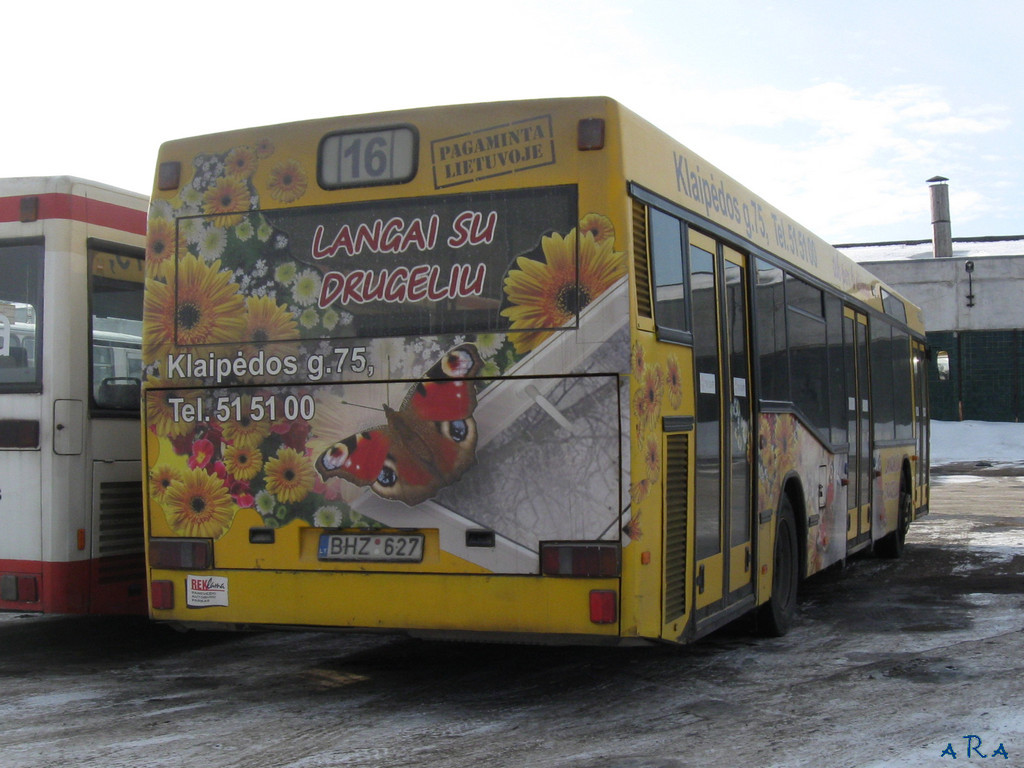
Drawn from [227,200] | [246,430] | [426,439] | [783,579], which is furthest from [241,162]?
[783,579]

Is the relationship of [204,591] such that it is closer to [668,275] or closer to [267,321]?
[267,321]

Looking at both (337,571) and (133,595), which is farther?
(133,595)

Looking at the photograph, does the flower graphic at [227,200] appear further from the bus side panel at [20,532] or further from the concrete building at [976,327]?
the concrete building at [976,327]

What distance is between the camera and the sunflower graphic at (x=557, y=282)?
5.59 meters

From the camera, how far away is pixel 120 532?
7395mm

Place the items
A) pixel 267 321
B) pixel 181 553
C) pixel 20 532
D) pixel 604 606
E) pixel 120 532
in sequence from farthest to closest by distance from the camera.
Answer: pixel 120 532 → pixel 20 532 → pixel 181 553 → pixel 267 321 → pixel 604 606

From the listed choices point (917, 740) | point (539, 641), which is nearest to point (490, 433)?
point (539, 641)

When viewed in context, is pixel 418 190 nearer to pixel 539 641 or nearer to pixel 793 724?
pixel 539 641

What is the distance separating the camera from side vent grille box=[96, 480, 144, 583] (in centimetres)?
728

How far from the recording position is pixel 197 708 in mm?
6219

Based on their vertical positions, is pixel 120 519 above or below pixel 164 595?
above

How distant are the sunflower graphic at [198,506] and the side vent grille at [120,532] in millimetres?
1127

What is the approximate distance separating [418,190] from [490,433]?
4.19 ft

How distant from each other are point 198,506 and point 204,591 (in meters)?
0.44
